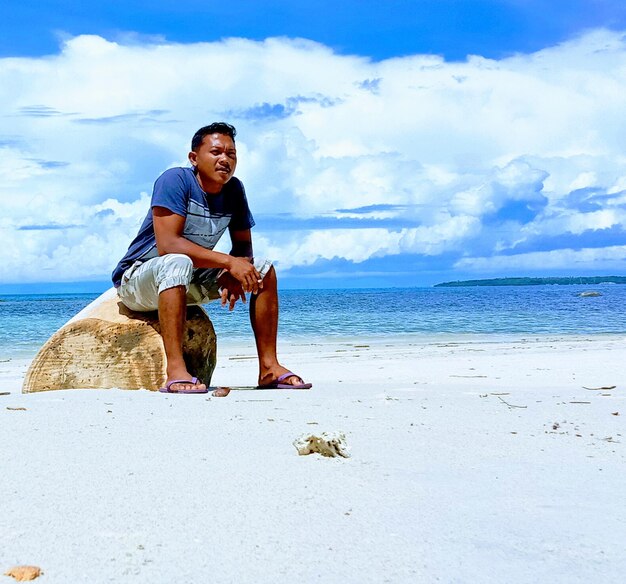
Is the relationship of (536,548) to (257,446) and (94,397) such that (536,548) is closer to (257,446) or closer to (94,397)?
(257,446)

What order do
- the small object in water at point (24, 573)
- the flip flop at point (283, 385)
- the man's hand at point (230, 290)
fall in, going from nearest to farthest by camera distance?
the small object in water at point (24, 573) < the man's hand at point (230, 290) < the flip flop at point (283, 385)

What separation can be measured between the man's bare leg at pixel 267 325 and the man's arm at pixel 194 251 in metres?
0.13

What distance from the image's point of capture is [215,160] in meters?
5.39

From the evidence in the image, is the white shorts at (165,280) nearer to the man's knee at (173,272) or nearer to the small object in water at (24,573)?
the man's knee at (173,272)

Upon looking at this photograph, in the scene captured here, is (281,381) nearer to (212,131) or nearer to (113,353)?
(113,353)

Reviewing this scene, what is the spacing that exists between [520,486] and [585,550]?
666 millimetres

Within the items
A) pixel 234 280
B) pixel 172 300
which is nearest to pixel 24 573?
pixel 172 300

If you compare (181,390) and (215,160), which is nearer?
(181,390)

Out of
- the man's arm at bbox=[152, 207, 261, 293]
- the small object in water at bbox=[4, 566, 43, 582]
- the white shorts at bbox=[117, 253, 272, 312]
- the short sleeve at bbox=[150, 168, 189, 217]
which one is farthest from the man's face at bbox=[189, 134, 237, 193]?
the small object in water at bbox=[4, 566, 43, 582]

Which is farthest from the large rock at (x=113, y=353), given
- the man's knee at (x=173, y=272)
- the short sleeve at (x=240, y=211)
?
the short sleeve at (x=240, y=211)

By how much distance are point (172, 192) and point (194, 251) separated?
16.7 inches

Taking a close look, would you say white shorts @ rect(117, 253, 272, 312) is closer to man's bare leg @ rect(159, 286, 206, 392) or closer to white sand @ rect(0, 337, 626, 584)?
man's bare leg @ rect(159, 286, 206, 392)

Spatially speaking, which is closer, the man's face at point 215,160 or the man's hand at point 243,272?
the man's hand at point 243,272

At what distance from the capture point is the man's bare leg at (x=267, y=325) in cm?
550
